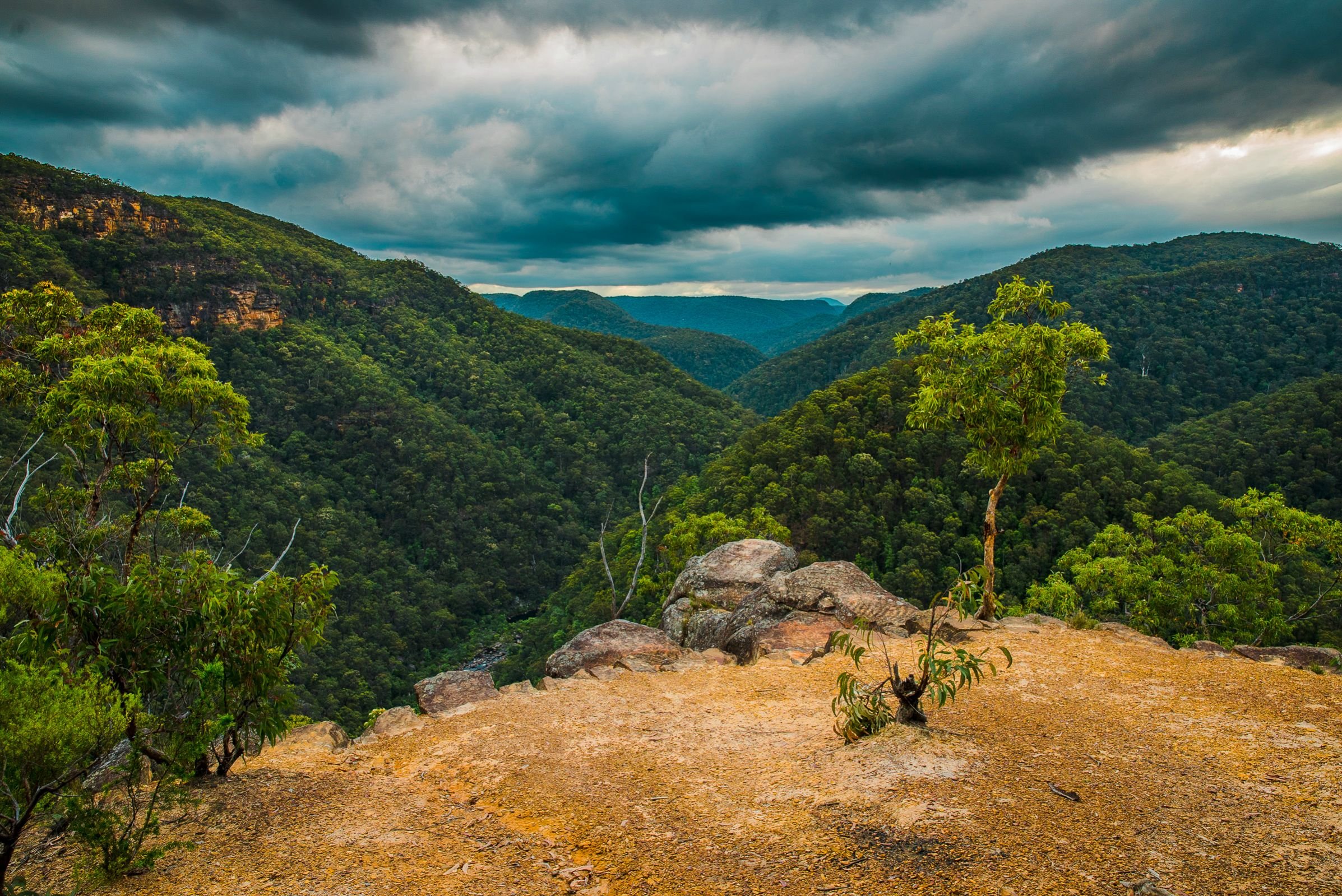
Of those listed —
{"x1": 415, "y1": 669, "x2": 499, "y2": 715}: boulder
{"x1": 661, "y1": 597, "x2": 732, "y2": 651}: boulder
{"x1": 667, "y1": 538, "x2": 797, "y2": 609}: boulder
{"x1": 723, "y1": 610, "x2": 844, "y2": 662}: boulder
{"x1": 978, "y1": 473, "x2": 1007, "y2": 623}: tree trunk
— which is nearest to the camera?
{"x1": 415, "y1": 669, "x2": 499, "y2": 715}: boulder

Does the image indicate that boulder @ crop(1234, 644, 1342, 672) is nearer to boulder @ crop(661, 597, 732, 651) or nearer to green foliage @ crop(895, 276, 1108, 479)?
green foliage @ crop(895, 276, 1108, 479)

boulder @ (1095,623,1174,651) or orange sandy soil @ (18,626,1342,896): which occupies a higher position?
orange sandy soil @ (18,626,1342,896)

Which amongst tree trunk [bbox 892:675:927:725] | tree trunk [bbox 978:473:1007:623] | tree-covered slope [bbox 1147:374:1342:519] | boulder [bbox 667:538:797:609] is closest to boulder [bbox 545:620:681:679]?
boulder [bbox 667:538:797:609]

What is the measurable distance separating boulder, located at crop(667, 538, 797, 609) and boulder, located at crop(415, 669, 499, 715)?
23.8 ft

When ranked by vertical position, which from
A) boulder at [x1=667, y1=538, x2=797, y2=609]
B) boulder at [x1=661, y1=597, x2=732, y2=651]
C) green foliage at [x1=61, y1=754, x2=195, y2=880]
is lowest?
boulder at [x1=661, y1=597, x2=732, y2=651]

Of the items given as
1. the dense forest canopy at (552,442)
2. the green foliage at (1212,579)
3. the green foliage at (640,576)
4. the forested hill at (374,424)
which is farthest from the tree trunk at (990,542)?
the forested hill at (374,424)

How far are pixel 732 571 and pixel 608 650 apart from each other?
5.70 m

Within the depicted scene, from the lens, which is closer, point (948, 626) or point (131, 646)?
point (131, 646)

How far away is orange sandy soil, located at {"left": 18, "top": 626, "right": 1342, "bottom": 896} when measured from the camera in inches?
191

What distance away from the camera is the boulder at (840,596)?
12.1 metres

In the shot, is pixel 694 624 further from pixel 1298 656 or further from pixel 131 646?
pixel 131 646

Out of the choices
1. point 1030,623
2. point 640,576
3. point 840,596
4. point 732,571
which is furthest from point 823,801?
point 640,576

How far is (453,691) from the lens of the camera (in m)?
9.84

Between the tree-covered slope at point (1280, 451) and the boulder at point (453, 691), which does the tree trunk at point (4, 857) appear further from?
the tree-covered slope at point (1280, 451)
